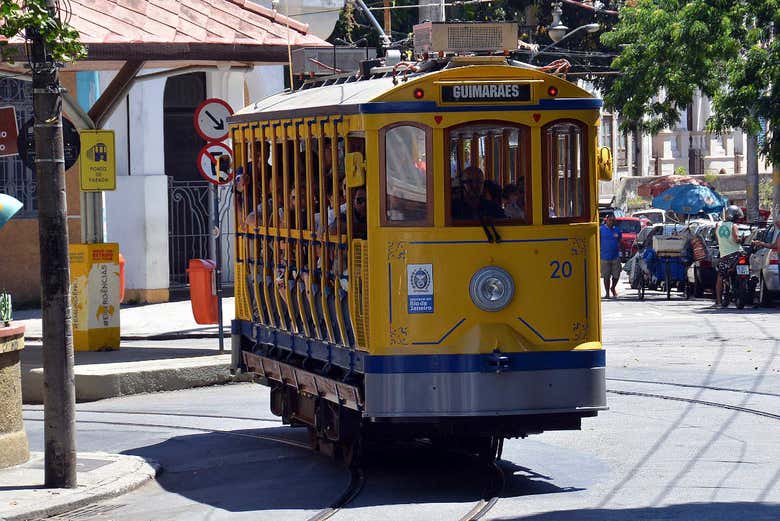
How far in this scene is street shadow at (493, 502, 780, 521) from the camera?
960 cm

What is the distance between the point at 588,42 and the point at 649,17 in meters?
11.4

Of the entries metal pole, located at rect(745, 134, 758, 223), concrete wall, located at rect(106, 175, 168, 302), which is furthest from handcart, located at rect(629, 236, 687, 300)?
concrete wall, located at rect(106, 175, 168, 302)

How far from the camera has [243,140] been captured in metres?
14.1

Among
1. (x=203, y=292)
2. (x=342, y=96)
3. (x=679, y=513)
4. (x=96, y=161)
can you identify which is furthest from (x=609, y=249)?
(x=679, y=513)

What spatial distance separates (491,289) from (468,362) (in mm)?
535

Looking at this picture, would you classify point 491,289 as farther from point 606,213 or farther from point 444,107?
point 606,213

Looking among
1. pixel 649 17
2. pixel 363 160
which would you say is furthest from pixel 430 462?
pixel 649 17

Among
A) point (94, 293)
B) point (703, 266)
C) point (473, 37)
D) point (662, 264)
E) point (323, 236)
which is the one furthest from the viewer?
point (662, 264)

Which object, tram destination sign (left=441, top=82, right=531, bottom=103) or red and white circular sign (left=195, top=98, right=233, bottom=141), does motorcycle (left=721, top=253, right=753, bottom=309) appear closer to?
red and white circular sign (left=195, top=98, right=233, bottom=141)

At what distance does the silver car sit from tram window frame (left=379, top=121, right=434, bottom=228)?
16508 millimetres

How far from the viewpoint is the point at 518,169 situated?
11281 millimetres

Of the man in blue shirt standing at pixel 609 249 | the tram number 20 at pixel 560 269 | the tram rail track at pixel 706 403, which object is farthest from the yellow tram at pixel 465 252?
the man in blue shirt standing at pixel 609 249

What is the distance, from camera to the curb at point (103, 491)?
34.6ft

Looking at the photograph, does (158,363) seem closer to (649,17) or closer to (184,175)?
(184,175)
